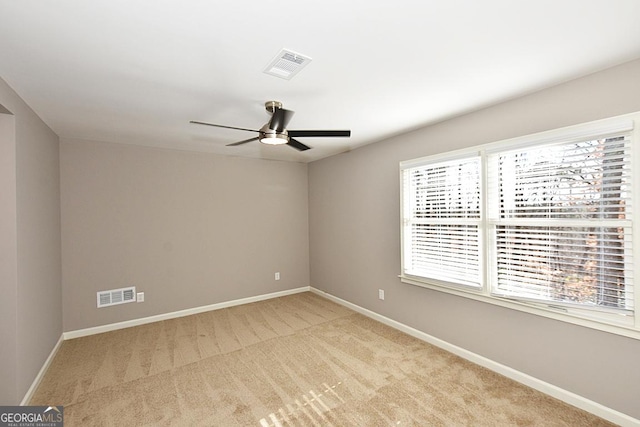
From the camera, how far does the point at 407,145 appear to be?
354 centimetres

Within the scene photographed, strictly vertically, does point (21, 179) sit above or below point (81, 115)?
below

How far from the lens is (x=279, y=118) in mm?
2367

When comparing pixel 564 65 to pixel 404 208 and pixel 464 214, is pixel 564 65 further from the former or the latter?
pixel 404 208

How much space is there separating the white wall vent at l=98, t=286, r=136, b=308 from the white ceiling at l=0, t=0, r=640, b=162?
224 cm

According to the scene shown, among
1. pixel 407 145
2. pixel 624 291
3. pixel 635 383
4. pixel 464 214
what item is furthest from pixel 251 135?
pixel 635 383

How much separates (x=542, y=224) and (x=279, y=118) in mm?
2376

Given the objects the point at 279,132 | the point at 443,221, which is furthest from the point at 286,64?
the point at 443,221

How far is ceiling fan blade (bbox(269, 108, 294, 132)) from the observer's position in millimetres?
2287

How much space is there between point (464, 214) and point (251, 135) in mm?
2722

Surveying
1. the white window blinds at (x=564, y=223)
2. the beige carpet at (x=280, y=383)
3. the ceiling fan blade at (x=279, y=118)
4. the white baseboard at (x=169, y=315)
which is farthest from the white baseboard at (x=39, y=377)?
the white window blinds at (x=564, y=223)

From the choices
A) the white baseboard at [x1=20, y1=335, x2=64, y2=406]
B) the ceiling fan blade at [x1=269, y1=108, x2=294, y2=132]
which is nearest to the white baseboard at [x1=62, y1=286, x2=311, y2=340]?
the white baseboard at [x1=20, y1=335, x2=64, y2=406]

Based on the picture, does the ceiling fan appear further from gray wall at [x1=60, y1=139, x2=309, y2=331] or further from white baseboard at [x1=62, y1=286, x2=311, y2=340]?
white baseboard at [x1=62, y1=286, x2=311, y2=340]

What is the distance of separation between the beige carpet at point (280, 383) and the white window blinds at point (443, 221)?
0.90m

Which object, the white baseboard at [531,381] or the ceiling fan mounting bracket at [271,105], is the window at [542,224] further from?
the ceiling fan mounting bracket at [271,105]
